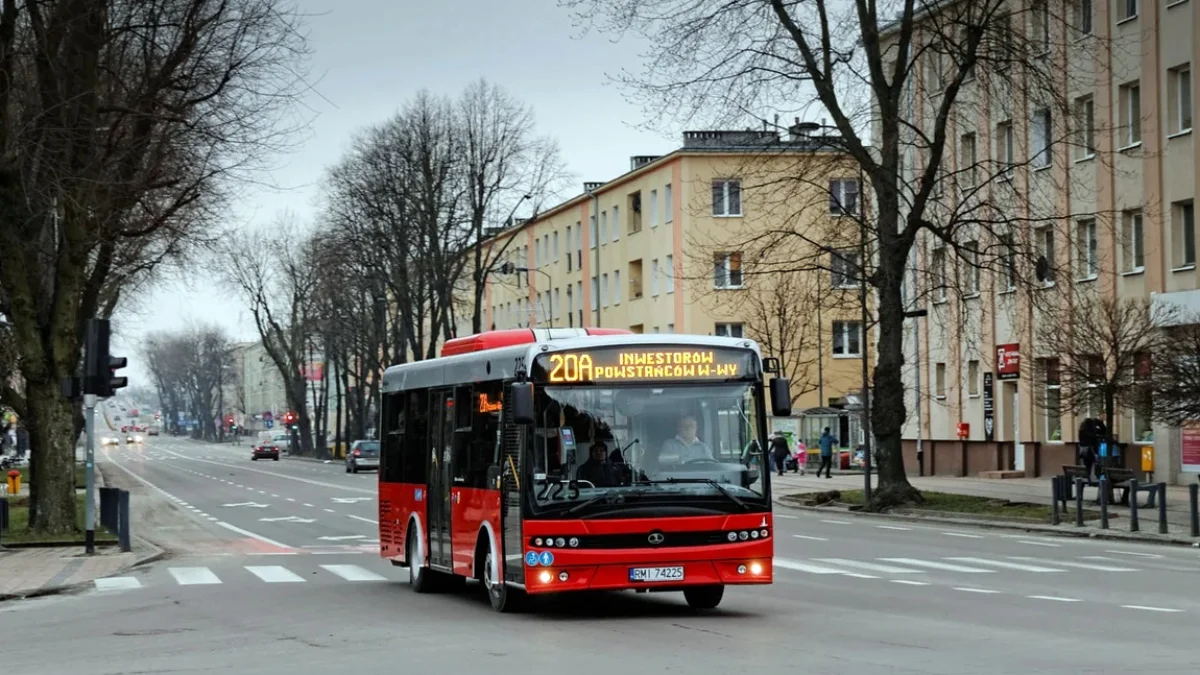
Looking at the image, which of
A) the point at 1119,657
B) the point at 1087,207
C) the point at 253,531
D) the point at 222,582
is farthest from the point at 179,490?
the point at 1119,657

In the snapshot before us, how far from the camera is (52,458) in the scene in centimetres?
3234

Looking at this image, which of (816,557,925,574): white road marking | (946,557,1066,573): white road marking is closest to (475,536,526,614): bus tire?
(816,557,925,574): white road marking

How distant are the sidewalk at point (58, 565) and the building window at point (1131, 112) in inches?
1059

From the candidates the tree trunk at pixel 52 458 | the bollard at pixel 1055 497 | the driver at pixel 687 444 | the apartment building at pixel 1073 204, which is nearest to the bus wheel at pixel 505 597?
the driver at pixel 687 444

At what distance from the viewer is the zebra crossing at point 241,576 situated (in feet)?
74.0

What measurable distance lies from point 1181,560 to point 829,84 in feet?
54.4

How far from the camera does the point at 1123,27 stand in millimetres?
46719

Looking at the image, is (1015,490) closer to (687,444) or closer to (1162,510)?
(1162,510)

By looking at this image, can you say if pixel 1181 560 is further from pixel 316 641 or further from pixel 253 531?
pixel 253 531

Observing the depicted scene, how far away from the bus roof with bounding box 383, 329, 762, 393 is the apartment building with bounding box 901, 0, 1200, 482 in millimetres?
18658

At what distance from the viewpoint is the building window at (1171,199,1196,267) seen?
44125mm

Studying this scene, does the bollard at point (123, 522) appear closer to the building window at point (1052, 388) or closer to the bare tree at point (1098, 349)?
the bare tree at point (1098, 349)

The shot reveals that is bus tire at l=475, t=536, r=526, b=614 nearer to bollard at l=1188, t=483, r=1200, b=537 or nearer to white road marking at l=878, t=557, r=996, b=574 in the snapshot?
white road marking at l=878, t=557, r=996, b=574

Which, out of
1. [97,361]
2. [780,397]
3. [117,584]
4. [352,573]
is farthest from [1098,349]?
[780,397]
